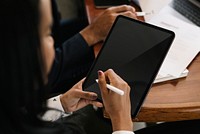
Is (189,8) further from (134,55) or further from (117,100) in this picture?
(117,100)

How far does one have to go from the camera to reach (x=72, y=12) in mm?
1582

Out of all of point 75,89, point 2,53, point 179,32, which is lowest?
point 75,89

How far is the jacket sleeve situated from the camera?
110 cm

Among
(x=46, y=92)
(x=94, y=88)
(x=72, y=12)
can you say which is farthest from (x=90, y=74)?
(x=72, y=12)

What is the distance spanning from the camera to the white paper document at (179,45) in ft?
3.05

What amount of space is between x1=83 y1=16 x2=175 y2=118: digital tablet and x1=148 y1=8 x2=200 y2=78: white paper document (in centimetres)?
7

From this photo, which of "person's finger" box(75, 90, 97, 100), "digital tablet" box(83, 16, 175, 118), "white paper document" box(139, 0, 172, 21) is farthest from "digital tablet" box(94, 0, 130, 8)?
"person's finger" box(75, 90, 97, 100)

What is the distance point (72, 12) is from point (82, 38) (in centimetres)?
52

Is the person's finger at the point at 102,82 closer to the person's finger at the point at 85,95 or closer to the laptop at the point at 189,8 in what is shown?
the person's finger at the point at 85,95

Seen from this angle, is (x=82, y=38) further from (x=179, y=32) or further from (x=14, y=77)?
(x=14, y=77)

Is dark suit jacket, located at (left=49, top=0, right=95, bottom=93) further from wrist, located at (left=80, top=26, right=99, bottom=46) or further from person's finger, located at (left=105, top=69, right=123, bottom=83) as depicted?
person's finger, located at (left=105, top=69, right=123, bottom=83)

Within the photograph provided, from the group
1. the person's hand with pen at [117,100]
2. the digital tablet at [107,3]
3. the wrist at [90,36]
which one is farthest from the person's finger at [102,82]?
the digital tablet at [107,3]

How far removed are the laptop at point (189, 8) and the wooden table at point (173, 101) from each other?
0.65 ft

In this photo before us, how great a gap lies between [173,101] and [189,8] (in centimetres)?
34
